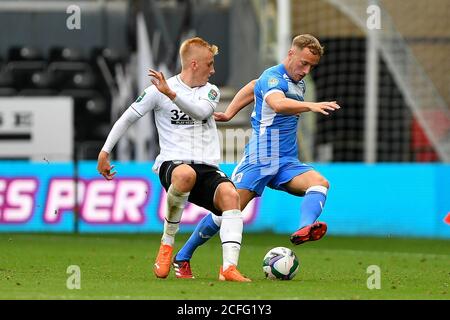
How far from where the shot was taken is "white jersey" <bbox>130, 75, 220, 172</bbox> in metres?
9.38

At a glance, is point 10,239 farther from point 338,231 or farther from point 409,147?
point 409,147

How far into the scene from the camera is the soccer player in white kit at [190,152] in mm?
9172

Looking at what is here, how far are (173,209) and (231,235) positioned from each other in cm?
52

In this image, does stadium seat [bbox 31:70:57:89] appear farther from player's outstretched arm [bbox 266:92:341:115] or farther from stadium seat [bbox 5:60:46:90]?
player's outstretched arm [bbox 266:92:341:115]

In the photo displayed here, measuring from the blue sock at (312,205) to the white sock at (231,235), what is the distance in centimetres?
49

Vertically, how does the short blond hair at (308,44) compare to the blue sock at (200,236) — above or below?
above

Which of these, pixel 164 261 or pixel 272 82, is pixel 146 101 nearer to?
pixel 272 82

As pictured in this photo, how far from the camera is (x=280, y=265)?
9430mm

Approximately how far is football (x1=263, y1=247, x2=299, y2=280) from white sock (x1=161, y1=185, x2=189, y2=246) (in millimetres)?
730

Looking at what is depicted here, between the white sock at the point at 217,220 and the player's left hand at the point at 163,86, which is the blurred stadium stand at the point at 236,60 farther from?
the player's left hand at the point at 163,86

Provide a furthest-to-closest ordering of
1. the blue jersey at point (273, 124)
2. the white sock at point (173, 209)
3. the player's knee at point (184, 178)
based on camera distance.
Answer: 1. the blue jersey at point (273, 124)
2. the white sock at point (173, 209)
3. the player's knee at point (184, 178)

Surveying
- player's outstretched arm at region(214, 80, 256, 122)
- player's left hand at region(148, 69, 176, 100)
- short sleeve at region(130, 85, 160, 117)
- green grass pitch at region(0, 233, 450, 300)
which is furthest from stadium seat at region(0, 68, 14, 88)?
player's left hand at region(148, 69, 176, 100)

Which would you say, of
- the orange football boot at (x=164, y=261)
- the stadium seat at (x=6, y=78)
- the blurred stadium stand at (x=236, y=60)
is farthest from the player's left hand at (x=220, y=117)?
the stadium seat at (x=6, y=78)
